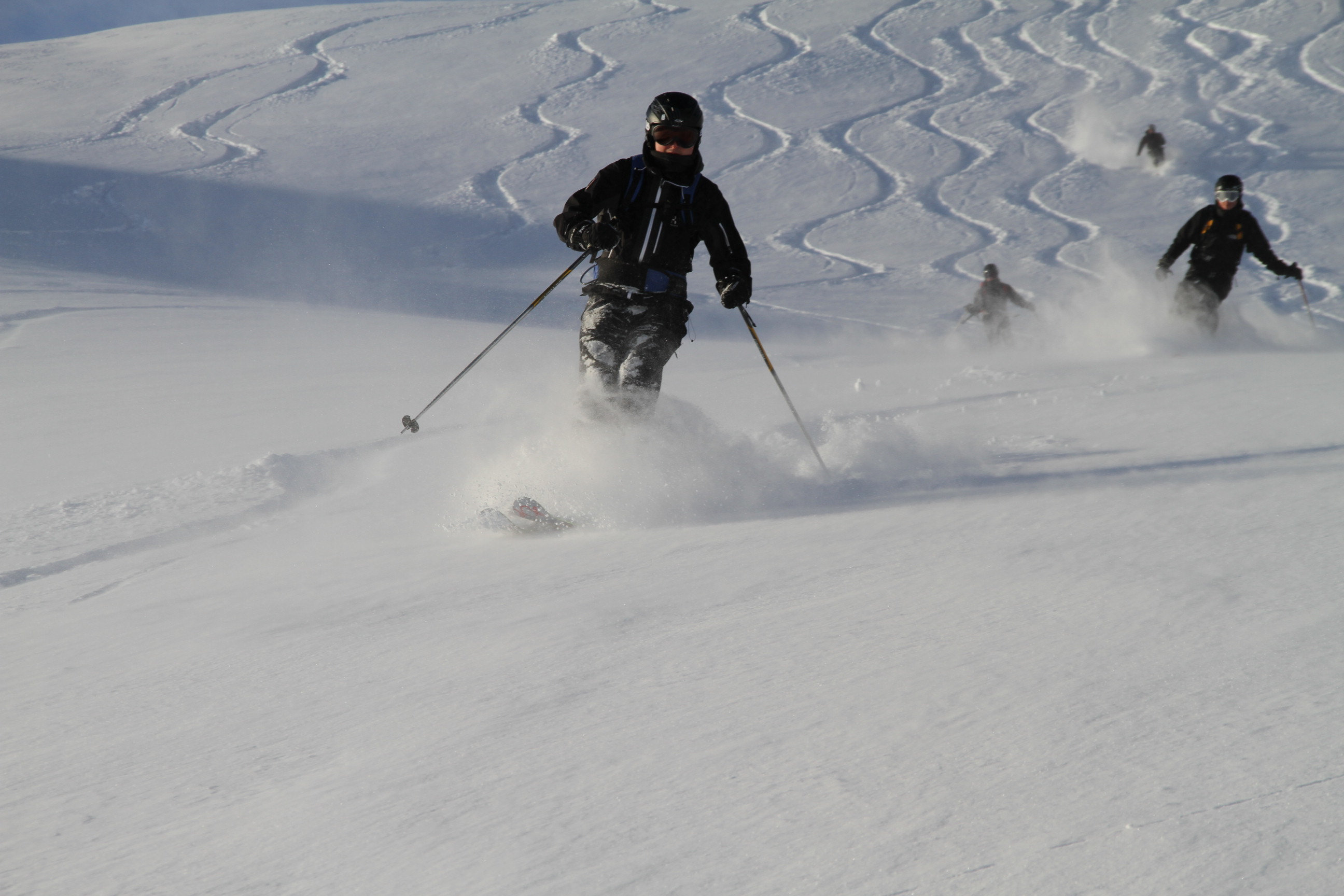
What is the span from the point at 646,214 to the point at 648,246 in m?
0.15

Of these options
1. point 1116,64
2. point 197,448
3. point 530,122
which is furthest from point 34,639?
point 1116,64

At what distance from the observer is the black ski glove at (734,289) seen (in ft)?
15.8

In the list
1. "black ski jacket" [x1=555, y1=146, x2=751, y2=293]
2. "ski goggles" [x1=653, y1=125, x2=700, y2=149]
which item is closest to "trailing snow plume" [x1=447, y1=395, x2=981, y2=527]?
"black ski jacket" [x1=555, y1=146, x2=751, y2=293]

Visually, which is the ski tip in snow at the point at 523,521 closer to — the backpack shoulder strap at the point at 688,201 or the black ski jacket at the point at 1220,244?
the backpack shoulder strap at the point at 688,201

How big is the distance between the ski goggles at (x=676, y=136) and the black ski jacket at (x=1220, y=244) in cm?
616

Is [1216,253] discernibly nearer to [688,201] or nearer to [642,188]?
[688,201]

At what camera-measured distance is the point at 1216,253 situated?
9141mm

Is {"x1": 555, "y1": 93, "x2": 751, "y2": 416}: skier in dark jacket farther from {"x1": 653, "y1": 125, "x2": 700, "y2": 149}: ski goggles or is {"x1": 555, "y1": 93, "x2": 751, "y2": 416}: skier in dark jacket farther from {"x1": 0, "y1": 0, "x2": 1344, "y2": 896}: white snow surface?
{"x1": 0, "y1": 0, "x2": 1344, "y2": 896}: white snow surface

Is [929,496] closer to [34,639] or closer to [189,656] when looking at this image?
[189,656]

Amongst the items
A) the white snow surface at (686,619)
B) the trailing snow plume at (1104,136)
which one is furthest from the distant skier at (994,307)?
the trailing snow plume at (1104,136)

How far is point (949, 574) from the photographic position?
2.64 meters

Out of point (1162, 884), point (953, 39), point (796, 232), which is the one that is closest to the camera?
point (1162, 884)

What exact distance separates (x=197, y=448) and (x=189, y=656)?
4.43 metres

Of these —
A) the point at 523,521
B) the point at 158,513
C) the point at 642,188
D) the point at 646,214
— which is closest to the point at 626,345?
the point at 646,214
